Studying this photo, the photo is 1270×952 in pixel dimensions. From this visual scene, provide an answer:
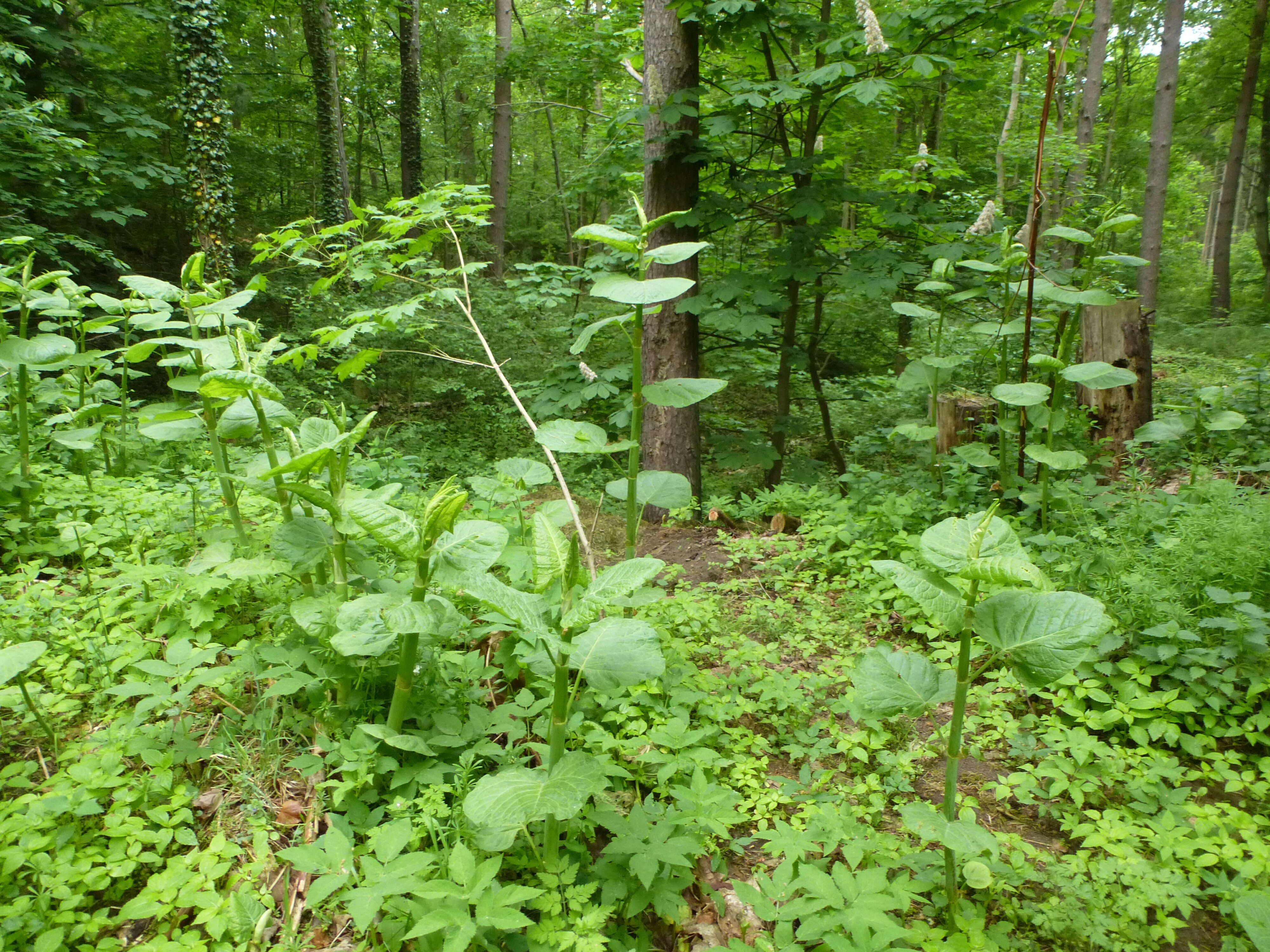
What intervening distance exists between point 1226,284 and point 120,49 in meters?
24.0

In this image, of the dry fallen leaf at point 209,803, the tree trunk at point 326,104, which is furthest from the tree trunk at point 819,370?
the tree trunk at point 326,104

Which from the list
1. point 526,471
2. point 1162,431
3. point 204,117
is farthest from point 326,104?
point 1162,431

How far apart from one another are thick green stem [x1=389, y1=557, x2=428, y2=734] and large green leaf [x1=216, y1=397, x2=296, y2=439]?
2.68 feet

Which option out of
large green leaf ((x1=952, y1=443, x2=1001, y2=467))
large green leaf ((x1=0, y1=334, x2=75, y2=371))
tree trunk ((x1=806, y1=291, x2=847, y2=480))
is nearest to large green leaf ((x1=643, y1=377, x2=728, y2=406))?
large green leaf ((x1=952, y1=443, x2=1001, y2=467))

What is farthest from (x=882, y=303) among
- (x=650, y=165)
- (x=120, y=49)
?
(x=120, y=49)

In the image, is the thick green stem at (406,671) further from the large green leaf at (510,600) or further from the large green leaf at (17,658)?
the large green leaf at (17,658)

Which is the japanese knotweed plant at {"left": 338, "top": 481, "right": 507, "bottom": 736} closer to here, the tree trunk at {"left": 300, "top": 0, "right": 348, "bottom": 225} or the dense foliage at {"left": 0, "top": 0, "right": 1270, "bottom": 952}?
the dense foliage at {"left": 0, "top": 0, "right": 1270, "bottom": 952}

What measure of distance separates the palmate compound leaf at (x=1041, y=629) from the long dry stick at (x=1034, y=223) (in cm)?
237

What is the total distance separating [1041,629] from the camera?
1526mm

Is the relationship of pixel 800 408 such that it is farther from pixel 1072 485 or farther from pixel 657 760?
pixel 657 760

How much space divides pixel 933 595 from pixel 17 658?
88.6 inches

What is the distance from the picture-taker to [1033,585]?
140 centimetres

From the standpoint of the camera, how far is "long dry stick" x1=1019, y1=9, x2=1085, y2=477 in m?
3.38

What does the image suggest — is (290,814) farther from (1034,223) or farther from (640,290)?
(1034,223)
